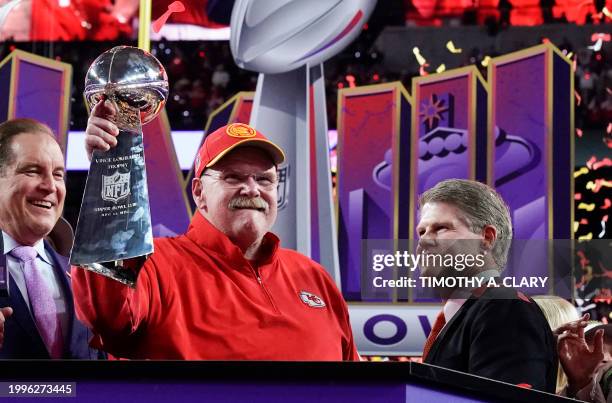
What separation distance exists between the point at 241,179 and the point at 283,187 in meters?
0.80

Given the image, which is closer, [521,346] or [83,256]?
[83,256]

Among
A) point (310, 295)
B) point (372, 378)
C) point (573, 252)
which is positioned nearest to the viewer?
point (372, 378)

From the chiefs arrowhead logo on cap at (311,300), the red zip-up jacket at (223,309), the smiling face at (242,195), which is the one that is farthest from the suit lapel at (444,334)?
the smiling face at (242,195)

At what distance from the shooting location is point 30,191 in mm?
2855

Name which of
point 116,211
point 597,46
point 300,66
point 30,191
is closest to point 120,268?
point 116,211

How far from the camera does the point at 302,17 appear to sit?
349cm

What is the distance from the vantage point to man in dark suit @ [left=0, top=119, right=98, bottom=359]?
269 cm

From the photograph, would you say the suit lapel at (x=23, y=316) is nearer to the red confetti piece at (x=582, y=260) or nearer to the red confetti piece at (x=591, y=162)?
the red confetti piece at (x=582, y=260)

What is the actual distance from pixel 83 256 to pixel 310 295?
1.35 meters

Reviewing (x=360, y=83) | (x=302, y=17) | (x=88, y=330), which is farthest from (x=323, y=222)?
(x=88, y=330)

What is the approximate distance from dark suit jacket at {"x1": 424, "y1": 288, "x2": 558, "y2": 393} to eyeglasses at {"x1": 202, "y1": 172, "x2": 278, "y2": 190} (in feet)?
2.98

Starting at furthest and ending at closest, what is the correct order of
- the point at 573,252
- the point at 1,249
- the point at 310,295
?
1. the point at 573,252
2. the point at 1,249
3. the point at 310,295

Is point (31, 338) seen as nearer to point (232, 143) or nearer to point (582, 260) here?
point (232, 143)

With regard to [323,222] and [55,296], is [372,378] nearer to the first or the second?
[55,296]
